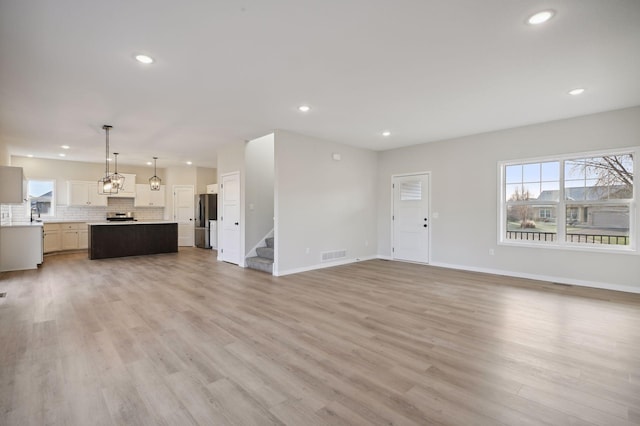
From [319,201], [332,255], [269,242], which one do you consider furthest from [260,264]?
[319,201]

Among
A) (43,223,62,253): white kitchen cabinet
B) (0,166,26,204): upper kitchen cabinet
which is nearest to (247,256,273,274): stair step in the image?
(0,166,26,204): upper kitchen cabinet

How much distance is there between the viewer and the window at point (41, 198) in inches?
340

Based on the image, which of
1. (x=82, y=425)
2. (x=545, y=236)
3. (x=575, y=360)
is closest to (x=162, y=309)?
(x=82, y=425)

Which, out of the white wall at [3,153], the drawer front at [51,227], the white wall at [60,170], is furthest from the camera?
the white wall at [60,170]

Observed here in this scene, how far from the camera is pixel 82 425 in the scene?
5.68 ft

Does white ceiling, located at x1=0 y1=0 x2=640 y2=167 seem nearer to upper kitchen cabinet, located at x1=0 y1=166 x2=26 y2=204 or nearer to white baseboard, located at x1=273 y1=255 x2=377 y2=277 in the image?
upper kitchen cabinet, located at x1=0 y1=166 x2=26 y2=204

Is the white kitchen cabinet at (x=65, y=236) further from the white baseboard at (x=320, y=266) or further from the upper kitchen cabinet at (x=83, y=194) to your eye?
the white baseboard at (x=320, y=266)

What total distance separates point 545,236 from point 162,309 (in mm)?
6364

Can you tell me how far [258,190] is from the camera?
6789mm

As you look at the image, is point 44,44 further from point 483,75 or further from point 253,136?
point 483,75

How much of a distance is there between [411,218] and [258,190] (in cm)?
367

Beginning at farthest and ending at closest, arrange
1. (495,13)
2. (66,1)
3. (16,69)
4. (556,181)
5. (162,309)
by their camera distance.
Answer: (556,181), (162,309), (16,69), (495,13), (66,1)

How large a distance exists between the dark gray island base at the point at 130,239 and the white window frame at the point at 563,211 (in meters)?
8.25

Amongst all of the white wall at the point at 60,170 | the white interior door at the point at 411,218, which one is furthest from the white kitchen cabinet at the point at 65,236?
the white interior door at the point at 411,218
